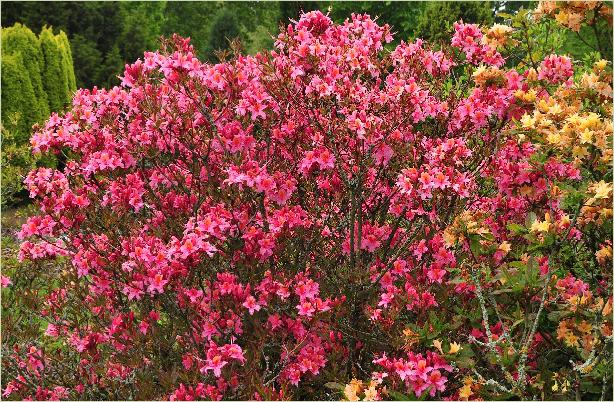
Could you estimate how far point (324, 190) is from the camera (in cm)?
315

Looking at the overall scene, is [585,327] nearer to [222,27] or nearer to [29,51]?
[29,51]

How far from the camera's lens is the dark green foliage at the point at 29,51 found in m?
11.0

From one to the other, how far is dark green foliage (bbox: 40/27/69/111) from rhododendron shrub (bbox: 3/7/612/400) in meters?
8.98

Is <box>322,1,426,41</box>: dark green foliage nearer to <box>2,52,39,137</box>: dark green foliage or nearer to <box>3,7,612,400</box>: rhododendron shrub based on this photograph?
<box>2,52,39,137</box>: dark green foliage

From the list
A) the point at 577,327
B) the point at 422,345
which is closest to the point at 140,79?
the point at 422,345

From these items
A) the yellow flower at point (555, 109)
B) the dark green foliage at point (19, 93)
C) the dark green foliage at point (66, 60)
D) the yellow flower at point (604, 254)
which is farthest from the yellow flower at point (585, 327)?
the dark green foliage at point (66, 60)

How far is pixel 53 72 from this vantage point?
37.5 ft

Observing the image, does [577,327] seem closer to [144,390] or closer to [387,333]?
[387,333]

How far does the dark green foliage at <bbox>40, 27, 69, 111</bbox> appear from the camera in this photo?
37.1ft

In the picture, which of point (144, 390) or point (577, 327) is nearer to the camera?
point (577, 327)

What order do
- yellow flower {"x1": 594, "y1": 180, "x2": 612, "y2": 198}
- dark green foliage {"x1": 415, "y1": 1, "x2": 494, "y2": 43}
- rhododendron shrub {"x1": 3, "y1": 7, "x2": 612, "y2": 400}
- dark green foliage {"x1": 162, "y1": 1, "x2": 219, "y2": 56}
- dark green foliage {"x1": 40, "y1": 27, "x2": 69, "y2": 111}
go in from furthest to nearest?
1. dark green foliage {"x1": 162, "y1": 1, "x2": 219, "y2": 56}
2. dark green foliage {"x1": 40, "y1": 27, "x2": 69, "y2": 111}
3. dark green foliage {"x1": 415, "y1": 1, "x2": 494, "y2": 43}
4. rhododendron shrub {"x1": 3, "y1": 7, "x2": 612, "y2": 400}
5. yellow flower {"x1": 594, "y1": 180, "x2": 612, "y2": 198}

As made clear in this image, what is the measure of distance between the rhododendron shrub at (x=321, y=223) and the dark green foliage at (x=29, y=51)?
875cm

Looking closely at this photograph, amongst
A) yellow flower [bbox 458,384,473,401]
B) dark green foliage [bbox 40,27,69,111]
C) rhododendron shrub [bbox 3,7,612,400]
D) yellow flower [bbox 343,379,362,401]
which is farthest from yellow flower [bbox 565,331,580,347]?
dark green foliage [bbox 40,27,69,111]

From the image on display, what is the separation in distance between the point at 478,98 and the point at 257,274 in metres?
1.32
